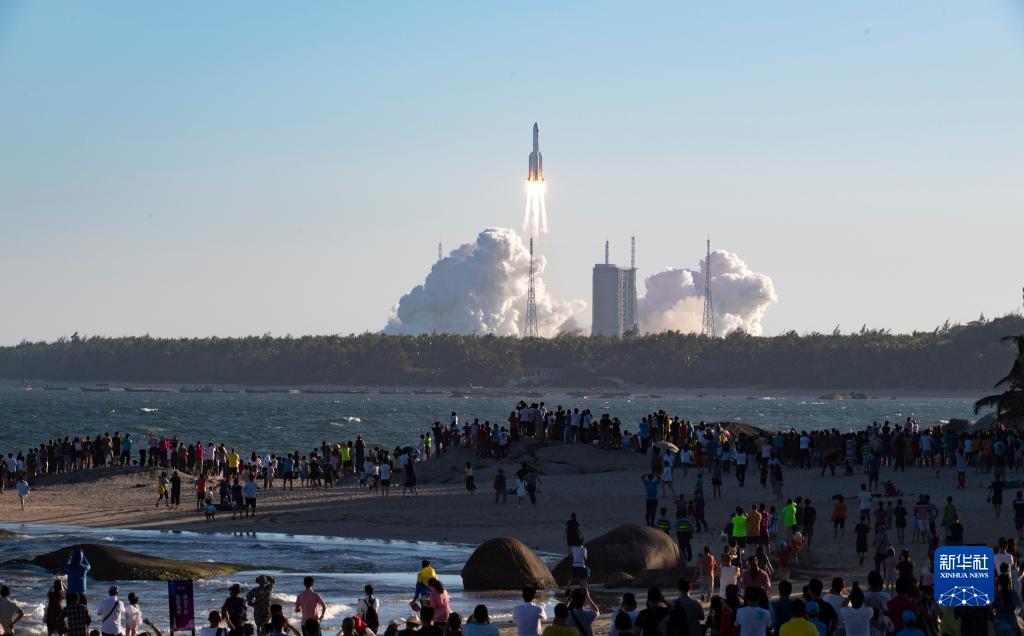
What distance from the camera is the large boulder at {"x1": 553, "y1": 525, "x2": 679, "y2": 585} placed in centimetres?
2455

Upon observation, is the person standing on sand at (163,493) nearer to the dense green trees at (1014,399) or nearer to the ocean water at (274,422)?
the dense green trees at (1014,399)

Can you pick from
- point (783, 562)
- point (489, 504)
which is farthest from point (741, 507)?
point (489, 504)

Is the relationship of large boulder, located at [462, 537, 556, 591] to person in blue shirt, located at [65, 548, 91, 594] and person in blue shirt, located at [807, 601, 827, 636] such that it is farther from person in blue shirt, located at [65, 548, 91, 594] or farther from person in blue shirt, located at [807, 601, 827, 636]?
person in blue shirt, located at [807, 601, 827, 636]

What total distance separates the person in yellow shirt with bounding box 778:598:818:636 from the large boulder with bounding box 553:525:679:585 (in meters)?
10.5

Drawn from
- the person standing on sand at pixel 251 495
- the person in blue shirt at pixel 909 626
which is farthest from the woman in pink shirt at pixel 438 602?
the person standing on sand at pixel 251 495

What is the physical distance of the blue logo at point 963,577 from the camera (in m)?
16.4

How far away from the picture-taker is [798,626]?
13.8m

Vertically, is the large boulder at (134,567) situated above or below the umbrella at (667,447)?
below

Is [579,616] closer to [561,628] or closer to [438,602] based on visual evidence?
[561,628]

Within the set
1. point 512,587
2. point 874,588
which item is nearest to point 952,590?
point 874,588

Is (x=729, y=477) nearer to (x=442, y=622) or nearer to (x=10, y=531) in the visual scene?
(x=10, y=531)

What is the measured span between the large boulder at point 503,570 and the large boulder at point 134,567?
14.6ft

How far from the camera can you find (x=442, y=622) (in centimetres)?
1689

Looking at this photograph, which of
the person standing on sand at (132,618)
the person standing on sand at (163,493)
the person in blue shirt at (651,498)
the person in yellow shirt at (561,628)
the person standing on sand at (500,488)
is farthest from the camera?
the person standing on sand at (163,493)
